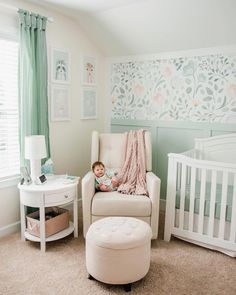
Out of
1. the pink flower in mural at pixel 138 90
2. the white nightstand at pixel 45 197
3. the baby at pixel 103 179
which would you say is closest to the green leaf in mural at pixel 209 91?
the pink flower in mural at pixel 138 90

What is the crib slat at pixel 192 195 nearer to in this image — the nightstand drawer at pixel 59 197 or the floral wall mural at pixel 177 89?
the floral wall mural at pixel 177 89

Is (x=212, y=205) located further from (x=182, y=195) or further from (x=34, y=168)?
(x=34, y=168)

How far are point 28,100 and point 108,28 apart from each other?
1300mm

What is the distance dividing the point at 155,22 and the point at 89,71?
104 cm

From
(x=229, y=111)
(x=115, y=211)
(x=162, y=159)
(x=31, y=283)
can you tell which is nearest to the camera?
(x=31, y=283)

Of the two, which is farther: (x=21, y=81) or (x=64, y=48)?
(x=64, y=48)

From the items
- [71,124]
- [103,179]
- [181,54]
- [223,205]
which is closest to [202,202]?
[223,205]

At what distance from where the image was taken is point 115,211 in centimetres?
269

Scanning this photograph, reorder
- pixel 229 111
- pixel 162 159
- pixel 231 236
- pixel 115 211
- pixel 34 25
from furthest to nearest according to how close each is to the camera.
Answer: pixel 162 159, pixel 229 111, pixel 34 25, pixel 115 211, pixel 231 236

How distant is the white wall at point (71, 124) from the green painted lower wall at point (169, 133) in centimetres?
54

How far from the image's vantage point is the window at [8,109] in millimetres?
2816

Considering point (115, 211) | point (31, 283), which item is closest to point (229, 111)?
point (115, 211)

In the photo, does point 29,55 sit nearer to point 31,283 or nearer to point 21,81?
point 21,81

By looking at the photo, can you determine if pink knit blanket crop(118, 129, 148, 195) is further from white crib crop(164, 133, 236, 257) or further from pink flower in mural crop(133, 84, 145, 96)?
pink flower in mural crop(133, 84, 145, 96)
